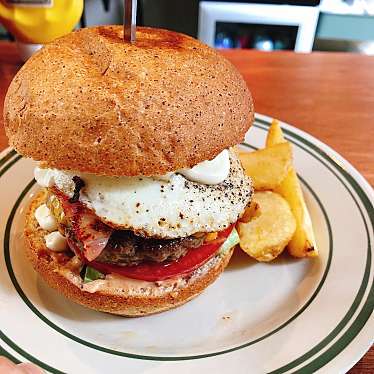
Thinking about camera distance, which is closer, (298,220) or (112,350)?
(112,350)

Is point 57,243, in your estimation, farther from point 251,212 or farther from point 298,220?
point 298,220

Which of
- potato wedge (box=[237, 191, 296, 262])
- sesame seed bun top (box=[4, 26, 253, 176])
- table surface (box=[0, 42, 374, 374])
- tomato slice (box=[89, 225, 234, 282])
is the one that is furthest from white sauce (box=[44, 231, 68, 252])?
table surface (box=[0, 42, 374, 374])

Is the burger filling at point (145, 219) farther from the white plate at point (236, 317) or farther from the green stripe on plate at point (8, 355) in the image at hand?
the green stripe on plate at point (8, 355)

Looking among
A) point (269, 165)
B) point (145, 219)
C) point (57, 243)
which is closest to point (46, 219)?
point (57, 243)

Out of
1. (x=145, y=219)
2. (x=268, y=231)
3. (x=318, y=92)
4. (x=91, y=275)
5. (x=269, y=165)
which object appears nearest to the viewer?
(x=145, y=219)

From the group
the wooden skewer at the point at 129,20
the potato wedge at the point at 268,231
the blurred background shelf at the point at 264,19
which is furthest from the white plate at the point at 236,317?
the blurred background shelf at the point at 264,19

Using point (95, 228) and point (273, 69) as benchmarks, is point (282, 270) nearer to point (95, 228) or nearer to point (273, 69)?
point (95, 228)
